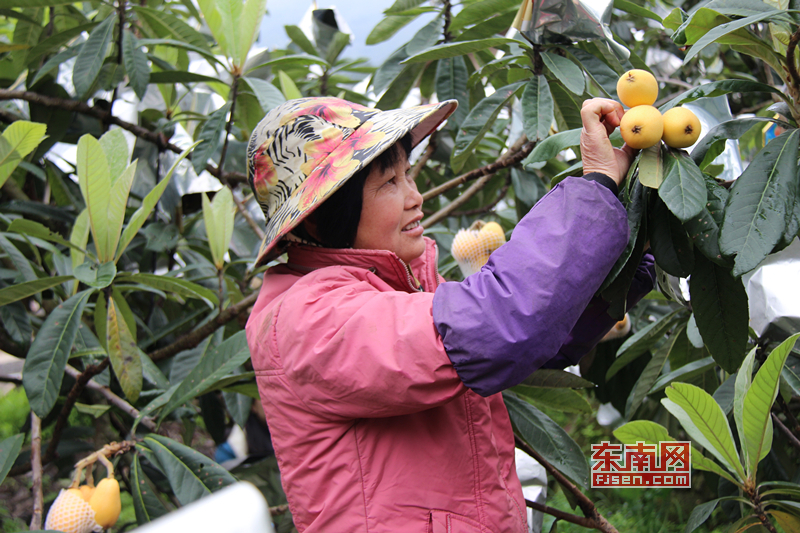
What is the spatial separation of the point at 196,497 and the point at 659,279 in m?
0.98

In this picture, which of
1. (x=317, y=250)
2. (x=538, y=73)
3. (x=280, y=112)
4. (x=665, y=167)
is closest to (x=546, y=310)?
(x=665, y=167)

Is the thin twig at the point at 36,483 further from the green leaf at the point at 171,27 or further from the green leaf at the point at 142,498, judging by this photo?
the green leaf at the point at 171,27

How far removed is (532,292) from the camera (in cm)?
84

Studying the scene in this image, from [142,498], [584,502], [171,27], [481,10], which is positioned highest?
[171,27]

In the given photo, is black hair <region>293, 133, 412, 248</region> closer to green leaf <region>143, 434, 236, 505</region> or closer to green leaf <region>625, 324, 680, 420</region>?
green leaf <region>143, 434, 236, 505</region>

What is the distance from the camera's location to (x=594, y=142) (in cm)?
93

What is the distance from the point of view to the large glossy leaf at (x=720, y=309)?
38.7 inches

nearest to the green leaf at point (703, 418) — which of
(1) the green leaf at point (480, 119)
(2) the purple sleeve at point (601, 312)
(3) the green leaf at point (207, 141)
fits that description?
(2) the purple sleeve at point (601, 312)

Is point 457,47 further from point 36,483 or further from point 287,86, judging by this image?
point 36,483

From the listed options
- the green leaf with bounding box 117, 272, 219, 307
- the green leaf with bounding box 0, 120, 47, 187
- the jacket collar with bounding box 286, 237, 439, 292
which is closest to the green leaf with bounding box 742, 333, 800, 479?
the jacket collar with bounding box 286, 237, 439, 292

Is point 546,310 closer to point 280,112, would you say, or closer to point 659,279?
point 659,279

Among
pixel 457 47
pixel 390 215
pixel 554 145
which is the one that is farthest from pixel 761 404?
pixel 457 47

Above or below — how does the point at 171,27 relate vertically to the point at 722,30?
above

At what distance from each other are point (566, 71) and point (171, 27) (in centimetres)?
129
